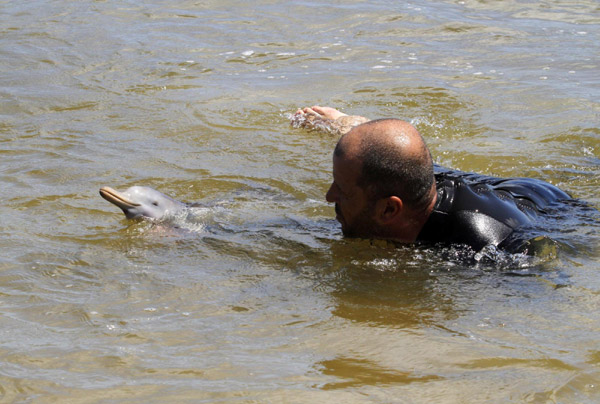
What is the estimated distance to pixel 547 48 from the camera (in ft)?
34.2

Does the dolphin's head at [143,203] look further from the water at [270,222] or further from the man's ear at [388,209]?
the man's ear at [388,209]

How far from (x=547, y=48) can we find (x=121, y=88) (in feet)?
17.7

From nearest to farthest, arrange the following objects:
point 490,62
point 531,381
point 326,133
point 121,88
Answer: point 531,381
point 326,133
point 121,88
point 490,62

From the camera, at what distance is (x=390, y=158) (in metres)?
4.50

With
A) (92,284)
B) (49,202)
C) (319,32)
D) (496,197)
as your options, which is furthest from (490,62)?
(92,284)

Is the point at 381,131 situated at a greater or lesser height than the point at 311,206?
greater

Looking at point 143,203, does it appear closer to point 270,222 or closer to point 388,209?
point 270,222

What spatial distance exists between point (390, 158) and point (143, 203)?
5.44 ft

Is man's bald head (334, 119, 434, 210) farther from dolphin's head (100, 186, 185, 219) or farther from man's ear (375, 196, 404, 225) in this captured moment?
dolphin's head (100, 186, 185, 219)

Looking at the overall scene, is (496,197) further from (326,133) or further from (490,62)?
(490,62)

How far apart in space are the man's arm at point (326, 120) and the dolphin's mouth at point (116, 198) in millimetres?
2462

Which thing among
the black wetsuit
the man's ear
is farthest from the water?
the man's ear

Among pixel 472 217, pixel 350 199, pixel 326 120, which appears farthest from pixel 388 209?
pixel 326 120

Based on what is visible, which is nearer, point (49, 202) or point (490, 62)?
point (49, 202)
